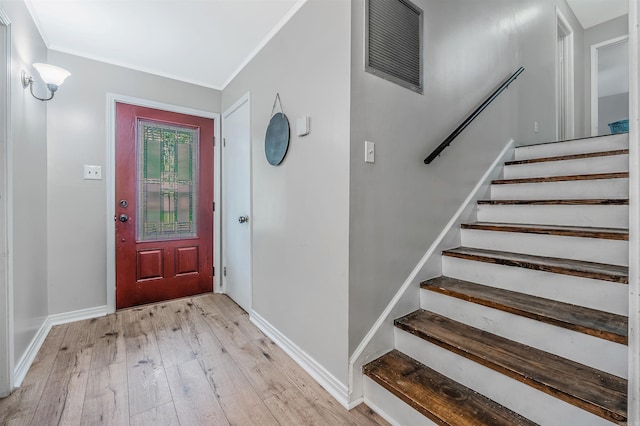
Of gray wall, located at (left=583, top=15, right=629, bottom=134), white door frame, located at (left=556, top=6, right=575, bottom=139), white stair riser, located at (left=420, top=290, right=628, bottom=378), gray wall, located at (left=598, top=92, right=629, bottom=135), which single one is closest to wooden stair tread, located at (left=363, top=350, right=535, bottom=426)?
white stair riser, located at (left=420, top=290, right=628, bottom=378)

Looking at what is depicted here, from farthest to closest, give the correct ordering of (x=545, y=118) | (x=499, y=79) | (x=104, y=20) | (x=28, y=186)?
(x=545, y=118) → (x=499, y=79) → (x=104, y=20) → (x=28, y=186)

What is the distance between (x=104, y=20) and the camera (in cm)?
209

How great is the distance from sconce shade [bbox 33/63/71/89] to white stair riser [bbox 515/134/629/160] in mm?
3830

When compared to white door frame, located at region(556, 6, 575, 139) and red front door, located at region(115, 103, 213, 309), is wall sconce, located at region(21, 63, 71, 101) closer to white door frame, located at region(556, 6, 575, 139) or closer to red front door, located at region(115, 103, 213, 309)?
red front door, located at region(115, 103, 213, 309)

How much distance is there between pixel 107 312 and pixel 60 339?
1.50 ft

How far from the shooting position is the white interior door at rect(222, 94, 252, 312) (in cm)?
263

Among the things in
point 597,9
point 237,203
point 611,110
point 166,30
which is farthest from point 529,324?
point 611,110

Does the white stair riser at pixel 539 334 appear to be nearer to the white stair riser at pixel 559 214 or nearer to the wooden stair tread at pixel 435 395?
the wooden stair tread at pixel 435 395

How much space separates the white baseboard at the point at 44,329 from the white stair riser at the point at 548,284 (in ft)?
8.96

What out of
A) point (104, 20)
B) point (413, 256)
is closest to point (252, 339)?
point (413, 256)

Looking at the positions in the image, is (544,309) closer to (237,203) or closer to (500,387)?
(500,387)

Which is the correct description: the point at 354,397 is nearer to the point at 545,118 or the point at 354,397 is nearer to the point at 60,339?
the point at 60,339

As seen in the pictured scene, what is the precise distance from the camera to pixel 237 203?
288 centimetres

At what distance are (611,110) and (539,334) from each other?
514 cm
